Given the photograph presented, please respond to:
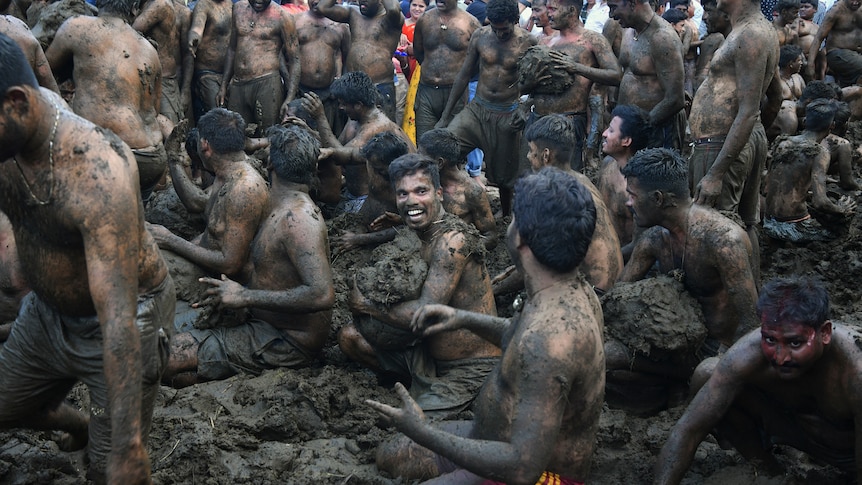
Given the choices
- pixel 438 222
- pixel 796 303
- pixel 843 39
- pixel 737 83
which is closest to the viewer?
pixel 796 303

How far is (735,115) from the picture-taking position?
5930 mm

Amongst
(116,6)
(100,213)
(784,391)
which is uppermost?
(100,213)

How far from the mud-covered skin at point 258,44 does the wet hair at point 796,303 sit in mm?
6899

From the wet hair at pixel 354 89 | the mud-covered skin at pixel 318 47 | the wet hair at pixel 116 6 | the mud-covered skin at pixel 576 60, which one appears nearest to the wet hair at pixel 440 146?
the wet hair at pixel 354 89

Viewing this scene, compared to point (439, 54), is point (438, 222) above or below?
above

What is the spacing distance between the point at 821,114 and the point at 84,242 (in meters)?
6.83

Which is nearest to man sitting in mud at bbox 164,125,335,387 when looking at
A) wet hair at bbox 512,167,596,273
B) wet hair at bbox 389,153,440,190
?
wet hair at bbox 389,153,440,190

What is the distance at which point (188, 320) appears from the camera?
5359 millimetres

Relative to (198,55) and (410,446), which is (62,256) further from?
(198,55)

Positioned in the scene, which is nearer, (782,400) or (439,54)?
(782,400)

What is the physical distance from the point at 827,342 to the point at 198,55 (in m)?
7.85

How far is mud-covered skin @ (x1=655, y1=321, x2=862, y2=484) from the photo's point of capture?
332cm

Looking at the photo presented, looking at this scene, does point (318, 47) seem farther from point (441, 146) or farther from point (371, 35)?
point (441, 146)

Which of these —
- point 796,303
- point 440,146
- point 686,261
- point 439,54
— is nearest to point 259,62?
point 439,54
